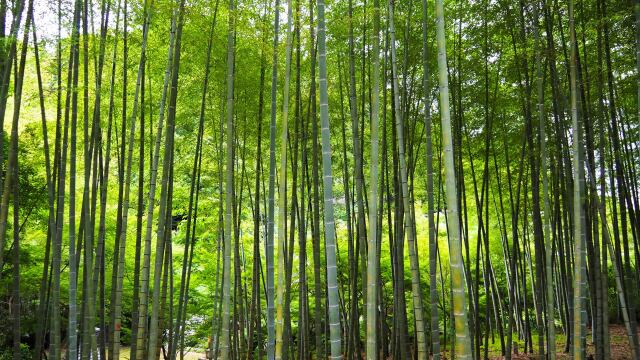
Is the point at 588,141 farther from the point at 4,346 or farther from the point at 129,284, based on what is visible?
the point at 4,346

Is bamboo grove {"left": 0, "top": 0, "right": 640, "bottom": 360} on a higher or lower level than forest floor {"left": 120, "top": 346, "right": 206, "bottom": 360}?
higher

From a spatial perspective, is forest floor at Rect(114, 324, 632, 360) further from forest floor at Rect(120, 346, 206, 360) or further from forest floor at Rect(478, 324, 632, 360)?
forest floor at Rect(120, 346, 206, 360)

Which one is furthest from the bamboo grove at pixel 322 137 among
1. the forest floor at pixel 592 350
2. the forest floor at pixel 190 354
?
the forest floor at pixel 190 354

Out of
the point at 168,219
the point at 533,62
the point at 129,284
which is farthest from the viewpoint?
the point at 129,284

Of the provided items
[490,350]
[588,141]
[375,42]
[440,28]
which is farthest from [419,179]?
[440,28]

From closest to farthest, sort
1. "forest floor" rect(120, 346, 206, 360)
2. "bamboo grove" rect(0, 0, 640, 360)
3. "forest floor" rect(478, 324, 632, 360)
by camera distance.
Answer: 1. "bamboo grove" rect(0, 0, 640, 360)
2. "forest floor" rect(478, 324, 632, 360)
3. "forest floor" rect(120, 346, 206, 360)

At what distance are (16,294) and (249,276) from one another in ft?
15.7

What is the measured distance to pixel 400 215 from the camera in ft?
16.3

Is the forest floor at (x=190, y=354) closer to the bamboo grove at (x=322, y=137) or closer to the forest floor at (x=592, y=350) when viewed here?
the bamboo grove at (x=322, y=137)

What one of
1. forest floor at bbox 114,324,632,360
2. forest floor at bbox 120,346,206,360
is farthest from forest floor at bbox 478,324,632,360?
forest floor at bbox 120,346,206,360

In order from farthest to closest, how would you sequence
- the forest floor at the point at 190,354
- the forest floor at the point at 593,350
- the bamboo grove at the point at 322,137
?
1. the forest floor at the point at 190,354
2. the forest floor at the point at 593,350
3. the bamboo grove at the point at 322,137

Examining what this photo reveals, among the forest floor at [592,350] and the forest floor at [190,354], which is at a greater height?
the forest floor at [592,350]

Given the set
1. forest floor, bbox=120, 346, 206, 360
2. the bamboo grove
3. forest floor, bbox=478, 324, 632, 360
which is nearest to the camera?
the bamboo grove

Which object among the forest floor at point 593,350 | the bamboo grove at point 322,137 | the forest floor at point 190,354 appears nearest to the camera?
the bamboo grove at point 322,137
